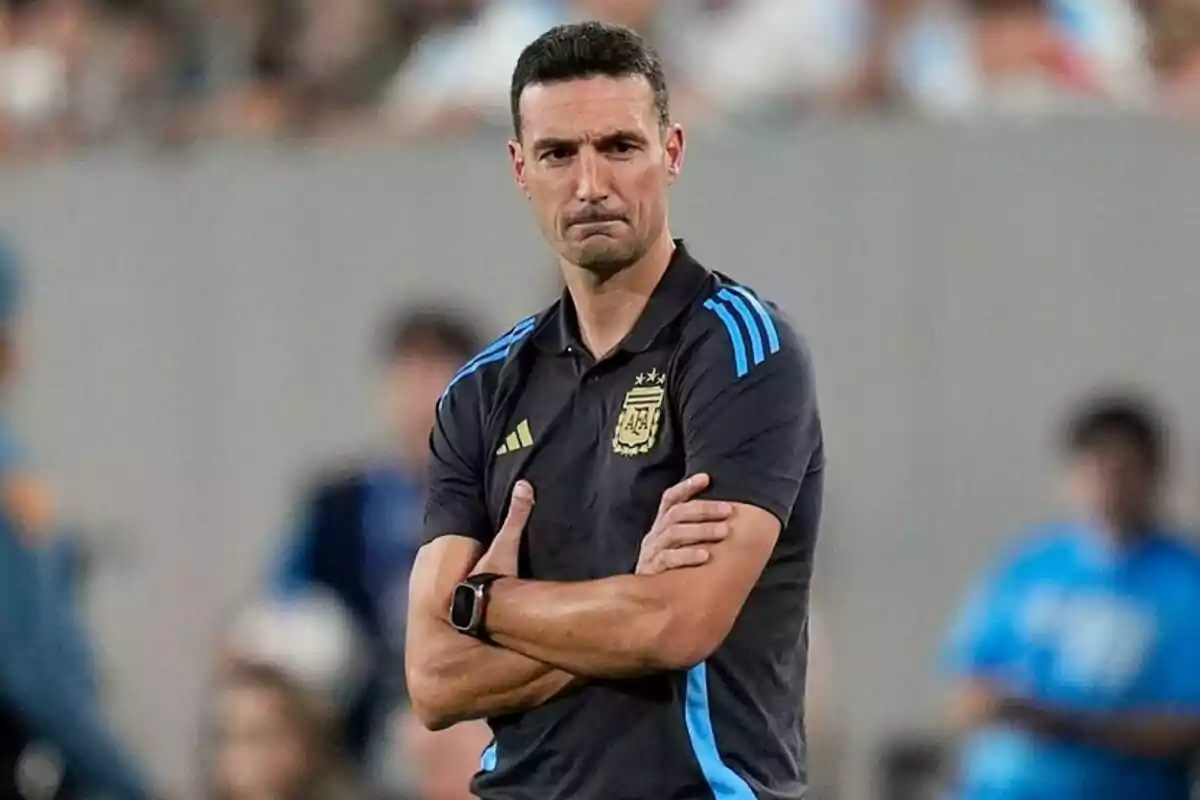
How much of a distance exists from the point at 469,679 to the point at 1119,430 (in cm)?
436

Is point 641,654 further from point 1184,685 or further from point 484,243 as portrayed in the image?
point 484,243

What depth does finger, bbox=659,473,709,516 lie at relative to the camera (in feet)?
11.1

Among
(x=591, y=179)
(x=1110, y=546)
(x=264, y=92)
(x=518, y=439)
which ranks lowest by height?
(x=1110, y=546)

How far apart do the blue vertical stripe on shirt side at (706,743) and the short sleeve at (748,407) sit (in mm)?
255

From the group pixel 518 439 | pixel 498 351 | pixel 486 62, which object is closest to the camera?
pixel 518 439

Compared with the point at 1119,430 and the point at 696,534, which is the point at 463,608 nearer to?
the point at 696,534

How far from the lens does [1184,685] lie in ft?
24.3

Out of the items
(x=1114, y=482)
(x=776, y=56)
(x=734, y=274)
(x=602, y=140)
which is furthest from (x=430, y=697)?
(x=776, y=56)

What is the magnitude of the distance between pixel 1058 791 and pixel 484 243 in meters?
2.83

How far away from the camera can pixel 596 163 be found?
3.33m

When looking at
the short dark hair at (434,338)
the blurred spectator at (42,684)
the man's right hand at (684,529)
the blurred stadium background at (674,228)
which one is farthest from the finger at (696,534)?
the blurred stadium background at (674,228)

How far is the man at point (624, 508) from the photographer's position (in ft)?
11.0

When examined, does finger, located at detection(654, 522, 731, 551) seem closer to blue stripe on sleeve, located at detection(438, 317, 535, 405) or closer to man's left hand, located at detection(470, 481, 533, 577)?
man's left hand, located at detection(470, 481, 533, 577)

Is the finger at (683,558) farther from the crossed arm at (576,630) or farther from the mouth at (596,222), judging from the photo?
the mouth at (596,222)
